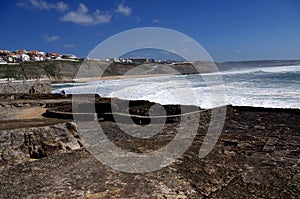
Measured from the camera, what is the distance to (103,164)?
2957mm

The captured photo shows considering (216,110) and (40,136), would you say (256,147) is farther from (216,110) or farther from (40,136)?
(40,136)

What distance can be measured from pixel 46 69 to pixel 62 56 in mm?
53619

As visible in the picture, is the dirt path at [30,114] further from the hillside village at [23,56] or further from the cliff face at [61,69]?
the hillside village at [23,56]

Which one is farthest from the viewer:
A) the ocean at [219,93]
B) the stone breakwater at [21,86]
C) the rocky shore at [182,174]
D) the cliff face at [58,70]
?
the cliff face at [58,70]

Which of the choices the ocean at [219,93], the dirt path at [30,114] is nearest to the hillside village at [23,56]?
the ocean at [219,93]

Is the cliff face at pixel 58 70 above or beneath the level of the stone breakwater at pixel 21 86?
above

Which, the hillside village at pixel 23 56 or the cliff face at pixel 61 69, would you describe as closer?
the cliff face at pixel 61 69

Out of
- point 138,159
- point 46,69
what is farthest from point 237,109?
point 46,69

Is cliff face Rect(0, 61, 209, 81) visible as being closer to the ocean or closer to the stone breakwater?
the ocean

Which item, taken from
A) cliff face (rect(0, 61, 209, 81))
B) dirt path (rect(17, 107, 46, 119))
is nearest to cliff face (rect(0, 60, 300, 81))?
cliff face (rect(0, 61, 209, 81))

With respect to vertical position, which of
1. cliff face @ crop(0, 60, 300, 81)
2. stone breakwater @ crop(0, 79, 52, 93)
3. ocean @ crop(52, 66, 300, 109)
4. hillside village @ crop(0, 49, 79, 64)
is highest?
hillside village @ crop(0, 49, 79, 64)

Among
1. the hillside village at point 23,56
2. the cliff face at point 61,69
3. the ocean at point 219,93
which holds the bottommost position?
the ocean at point 219,93

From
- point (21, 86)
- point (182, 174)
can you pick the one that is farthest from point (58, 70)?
point (182, 174)

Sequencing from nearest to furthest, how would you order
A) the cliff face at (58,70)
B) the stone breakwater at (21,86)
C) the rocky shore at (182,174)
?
the rocky shore at (182,174), the stone breakwater at (21,86), the cliff face at (58,70)
